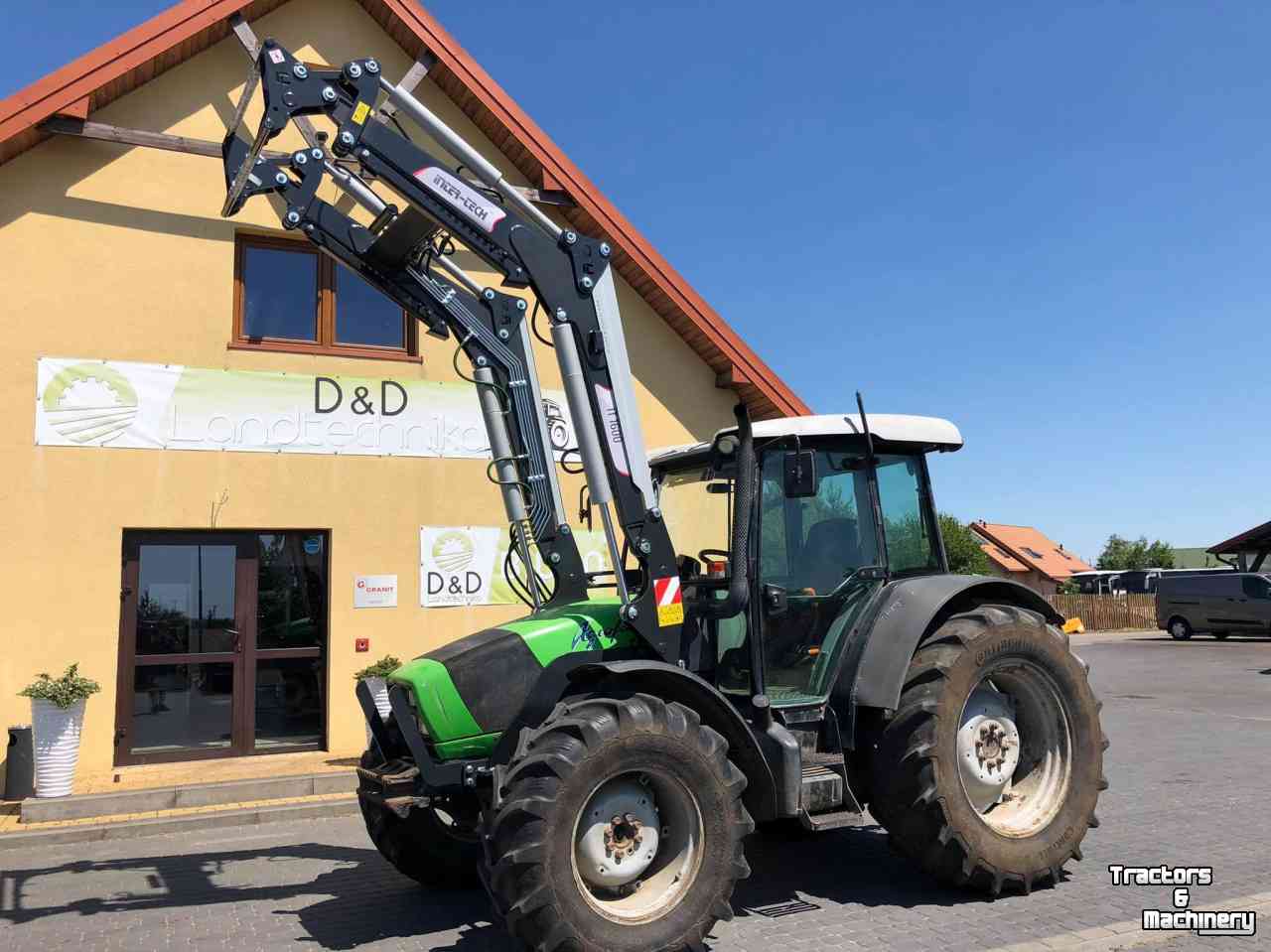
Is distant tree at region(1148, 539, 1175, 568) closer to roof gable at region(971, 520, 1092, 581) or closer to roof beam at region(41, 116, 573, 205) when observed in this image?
roof gable at region(971, 520, 1092, 581)

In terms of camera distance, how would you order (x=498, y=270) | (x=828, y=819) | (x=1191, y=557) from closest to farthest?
Answer: (x=828, y=819) → (x=498, y=270) → (x=1191, y=557)

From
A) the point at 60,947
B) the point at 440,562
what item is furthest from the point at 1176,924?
the point at 440,562

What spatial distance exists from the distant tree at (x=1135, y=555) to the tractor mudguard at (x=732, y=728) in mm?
86984

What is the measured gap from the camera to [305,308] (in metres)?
10.6

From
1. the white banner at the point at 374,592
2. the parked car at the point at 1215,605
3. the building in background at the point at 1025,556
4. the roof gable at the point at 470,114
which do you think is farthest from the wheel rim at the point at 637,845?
the building in background at the point at 1025,556

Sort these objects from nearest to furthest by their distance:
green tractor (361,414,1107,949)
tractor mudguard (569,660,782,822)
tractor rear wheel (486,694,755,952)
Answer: tractor rear wheel (486,694,755,952), green tractor (361,414,1107,949), tractor mudguard (569,660,782,822)

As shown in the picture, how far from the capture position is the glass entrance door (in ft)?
31.3

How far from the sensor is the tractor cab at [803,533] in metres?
5.38

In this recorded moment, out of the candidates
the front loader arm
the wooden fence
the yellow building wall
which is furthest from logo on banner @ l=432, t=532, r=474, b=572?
the wooden fence

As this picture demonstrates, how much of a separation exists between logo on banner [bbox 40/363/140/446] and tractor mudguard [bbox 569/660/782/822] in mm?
6514

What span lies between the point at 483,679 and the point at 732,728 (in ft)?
3.92

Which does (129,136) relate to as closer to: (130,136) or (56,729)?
(130,136)

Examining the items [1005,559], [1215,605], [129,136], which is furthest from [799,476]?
[1005,559]

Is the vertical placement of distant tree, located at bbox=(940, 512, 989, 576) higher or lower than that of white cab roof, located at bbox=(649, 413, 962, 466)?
higher
